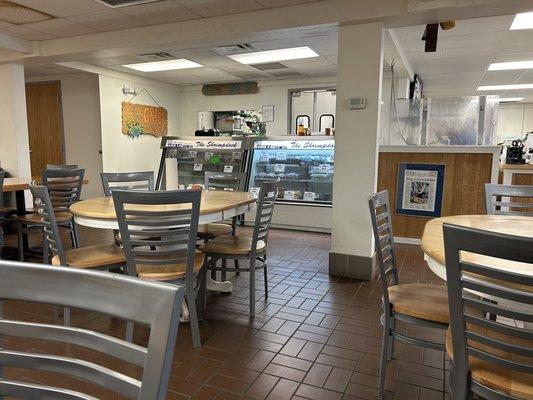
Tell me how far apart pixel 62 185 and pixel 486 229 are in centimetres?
364

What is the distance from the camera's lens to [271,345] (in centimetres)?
243

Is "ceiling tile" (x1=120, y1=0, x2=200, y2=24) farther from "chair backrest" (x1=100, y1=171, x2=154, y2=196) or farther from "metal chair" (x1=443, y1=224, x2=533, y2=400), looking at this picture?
"metal chair" (x1=443, y1=224, x2=533, y2=400)

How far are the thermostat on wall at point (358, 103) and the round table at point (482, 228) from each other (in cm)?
162

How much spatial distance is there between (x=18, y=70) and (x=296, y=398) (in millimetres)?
6321

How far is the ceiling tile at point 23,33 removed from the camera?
15.5 ft

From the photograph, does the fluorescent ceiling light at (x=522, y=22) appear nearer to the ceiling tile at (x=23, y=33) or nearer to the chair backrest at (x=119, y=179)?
the chair backrest at (x=119, y=179)

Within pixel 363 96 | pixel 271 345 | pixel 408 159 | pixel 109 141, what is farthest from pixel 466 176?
pixel 109 141

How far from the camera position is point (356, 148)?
12.0ft

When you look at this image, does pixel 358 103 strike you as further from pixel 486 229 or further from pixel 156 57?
pixel 156 57

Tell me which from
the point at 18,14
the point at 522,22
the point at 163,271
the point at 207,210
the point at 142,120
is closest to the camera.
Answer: the point at 163,271

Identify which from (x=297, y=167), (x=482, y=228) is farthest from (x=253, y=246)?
(x=297, y=167)

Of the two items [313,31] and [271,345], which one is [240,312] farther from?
[313,31]

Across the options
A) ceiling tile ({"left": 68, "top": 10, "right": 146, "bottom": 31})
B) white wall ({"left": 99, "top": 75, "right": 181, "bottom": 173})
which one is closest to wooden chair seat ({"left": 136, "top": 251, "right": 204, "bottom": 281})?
ceiling tile ({"left": 68, "top": 10, "right": 146, "bottom": 31})

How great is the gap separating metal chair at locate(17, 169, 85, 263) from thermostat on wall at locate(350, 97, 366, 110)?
281 cm
